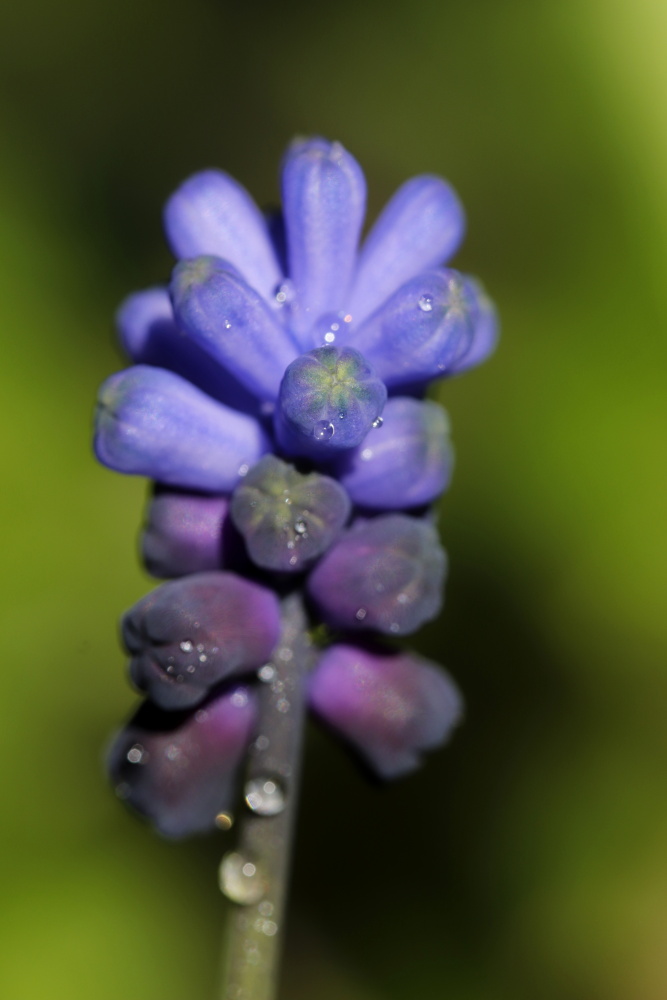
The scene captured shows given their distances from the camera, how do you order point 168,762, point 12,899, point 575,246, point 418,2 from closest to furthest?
point 168,762, point 12,899, point 575,246, point 418,2

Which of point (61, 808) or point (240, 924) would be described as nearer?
point (240, 924)

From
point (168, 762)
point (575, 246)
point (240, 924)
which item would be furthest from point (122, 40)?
point (240, 924)

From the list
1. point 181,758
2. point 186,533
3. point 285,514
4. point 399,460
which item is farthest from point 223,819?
point 399,460

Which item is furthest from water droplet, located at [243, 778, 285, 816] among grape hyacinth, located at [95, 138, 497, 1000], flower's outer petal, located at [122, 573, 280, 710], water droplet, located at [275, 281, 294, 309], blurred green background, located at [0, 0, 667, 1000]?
blurred green background, located at [0, 0, 667, 1000]

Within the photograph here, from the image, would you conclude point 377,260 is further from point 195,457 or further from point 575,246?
point 575,246

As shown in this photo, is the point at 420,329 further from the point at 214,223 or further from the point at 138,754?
the point at 138,754

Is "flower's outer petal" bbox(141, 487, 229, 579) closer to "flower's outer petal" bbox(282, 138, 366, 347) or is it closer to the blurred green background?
"flower's outer petal" bbox(282, 138, 366, 347)
